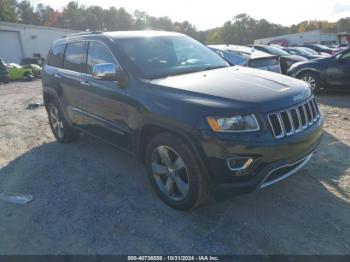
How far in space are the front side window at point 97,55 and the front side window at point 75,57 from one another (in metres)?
0.23

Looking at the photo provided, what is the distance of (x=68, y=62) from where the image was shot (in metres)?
5.68

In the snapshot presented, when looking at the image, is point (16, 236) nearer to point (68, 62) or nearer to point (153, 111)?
point (153, 111)

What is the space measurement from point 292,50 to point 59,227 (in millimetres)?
21005

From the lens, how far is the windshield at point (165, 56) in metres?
4.19

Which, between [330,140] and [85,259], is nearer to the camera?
[85,259]

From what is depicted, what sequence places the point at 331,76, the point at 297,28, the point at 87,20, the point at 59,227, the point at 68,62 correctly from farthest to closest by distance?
the point at 297,28, the point at 87,20, the point at 331,76, the point at 68,62, the point at 59,227

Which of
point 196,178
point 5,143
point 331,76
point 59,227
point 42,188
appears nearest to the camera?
point 196,178

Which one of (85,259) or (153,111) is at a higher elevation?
(153,111)

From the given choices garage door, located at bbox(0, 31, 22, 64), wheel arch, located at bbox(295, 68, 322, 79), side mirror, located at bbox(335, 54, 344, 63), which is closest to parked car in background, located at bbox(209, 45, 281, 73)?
wheel arch, located at bbox(295, 68, 322, 79)

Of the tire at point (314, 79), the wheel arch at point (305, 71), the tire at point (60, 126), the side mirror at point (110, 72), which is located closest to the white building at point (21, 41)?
the wheel arch at point (305, 71)

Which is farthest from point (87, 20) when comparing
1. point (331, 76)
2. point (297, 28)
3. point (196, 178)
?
point (196, 178)

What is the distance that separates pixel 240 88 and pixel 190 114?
2.06ft

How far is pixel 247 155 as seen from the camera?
3145 millimetres

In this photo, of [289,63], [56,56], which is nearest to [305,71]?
[289,63]
